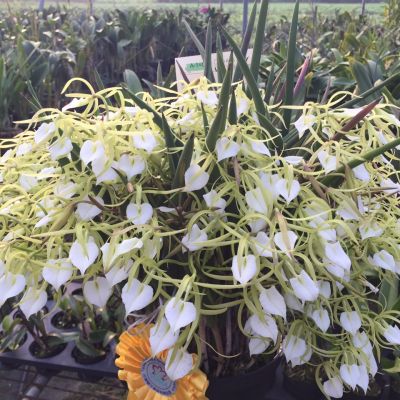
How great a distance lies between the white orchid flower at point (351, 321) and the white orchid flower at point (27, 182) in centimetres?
39

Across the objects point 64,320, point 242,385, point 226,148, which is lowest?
point 64,320

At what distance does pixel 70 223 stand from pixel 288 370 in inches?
14.9

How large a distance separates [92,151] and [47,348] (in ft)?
1.51

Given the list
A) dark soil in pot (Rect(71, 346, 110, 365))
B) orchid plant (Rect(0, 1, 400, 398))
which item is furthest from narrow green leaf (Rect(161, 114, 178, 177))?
dark soil in pot (Rect(71, 346, 110, 365))

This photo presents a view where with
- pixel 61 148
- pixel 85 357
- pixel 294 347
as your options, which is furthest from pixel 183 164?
pixel 85 357

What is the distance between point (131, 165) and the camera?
0.54 meters

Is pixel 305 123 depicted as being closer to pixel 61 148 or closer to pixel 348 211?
pixel 348 211

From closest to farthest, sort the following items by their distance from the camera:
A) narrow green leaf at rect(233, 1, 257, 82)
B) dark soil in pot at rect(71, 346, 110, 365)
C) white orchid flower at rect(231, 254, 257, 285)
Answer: white orchid flower at rect(231, 254, 257, 285)
narrow green leaf at rect(233, 1, 257, 82)
dark soil in pot at rect(71, 346, 110, 365)

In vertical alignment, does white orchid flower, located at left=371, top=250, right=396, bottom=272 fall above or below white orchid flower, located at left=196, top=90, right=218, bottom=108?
below

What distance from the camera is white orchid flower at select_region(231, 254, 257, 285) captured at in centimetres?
47

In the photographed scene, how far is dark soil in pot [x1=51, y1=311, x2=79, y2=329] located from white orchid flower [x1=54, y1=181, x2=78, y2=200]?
16.7 inches

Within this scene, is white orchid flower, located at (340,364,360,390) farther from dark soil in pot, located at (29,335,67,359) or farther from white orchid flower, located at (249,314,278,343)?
dark soil in pot, located at (29,335,67,359)

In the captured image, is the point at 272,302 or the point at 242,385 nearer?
the point at 272,302

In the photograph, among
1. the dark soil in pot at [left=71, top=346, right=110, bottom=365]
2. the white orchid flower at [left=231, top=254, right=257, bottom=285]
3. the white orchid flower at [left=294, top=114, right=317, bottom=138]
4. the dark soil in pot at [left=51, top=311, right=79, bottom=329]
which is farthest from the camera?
the dark soil in pot at [left=51, top=311, right=79, bottom=329]
